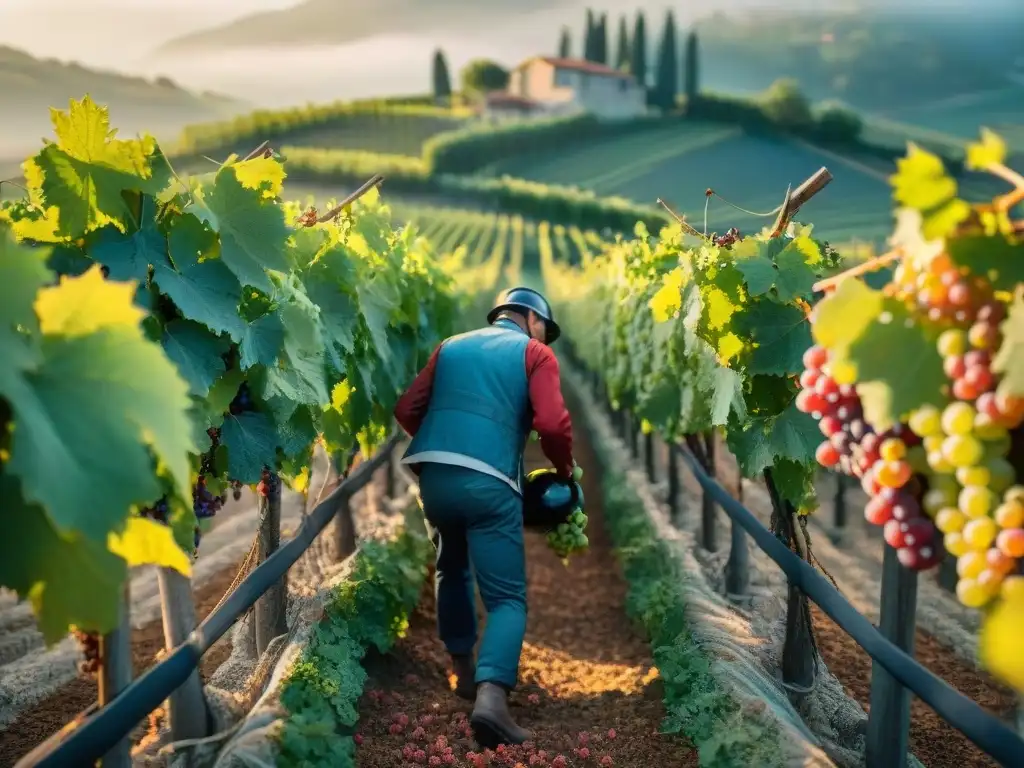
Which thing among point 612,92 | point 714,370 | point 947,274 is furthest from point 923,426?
point 612,92

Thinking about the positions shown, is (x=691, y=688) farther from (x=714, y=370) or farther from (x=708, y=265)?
(x=708, y=265)

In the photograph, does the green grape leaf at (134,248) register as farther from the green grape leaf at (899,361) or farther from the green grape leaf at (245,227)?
the green grape leaf at (899,361)

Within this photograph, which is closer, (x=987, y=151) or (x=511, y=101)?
(x=987, y=151)

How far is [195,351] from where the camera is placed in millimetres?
2975

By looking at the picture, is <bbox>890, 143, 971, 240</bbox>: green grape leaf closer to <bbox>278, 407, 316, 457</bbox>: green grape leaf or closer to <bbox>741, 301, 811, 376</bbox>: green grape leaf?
<bbox>741, 301, 811, 376</bbox>: green grape leaf

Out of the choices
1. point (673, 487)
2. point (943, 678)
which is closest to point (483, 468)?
point (943, 678)

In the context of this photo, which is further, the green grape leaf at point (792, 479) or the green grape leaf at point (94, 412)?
the green grape leaf at point (792, 479)

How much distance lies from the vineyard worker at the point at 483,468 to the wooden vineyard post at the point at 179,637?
1217 millimetres

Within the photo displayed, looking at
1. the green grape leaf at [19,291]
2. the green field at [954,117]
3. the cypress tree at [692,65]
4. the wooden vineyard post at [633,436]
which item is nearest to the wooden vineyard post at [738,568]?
the green grape leaf at [19,291]

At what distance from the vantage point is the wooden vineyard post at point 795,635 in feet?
13.1

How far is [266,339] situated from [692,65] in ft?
283

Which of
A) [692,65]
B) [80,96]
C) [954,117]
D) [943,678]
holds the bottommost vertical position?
[954,117]

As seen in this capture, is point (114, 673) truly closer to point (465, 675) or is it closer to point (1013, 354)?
point (465, 675)

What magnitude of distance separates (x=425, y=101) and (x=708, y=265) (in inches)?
3431
